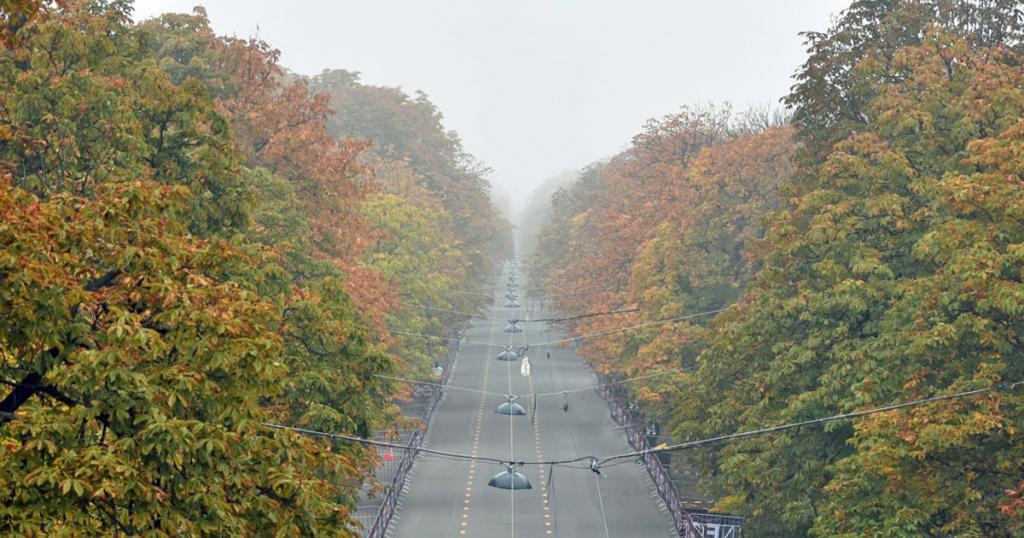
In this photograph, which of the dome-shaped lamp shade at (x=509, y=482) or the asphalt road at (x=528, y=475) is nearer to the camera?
the dome-shaped lamp shade at (x=509, y=482)

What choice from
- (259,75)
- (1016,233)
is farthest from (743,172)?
(1016,233)

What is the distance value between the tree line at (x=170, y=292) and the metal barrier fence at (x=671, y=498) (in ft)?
33.1

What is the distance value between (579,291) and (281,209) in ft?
97.0

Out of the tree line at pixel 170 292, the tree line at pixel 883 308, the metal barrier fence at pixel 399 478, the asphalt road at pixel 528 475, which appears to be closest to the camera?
the tree line at pixel 170 292

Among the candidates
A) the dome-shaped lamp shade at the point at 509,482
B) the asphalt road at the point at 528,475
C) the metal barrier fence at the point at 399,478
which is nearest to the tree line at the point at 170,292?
the metal barrier fence at the point at 399,478

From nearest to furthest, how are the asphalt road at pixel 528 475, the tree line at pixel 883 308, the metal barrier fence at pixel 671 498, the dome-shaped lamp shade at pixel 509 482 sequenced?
the tree line at pixel 883 308, the dome-shaped lamp shade at pixel 509 482, the metal barrier fence at pixel 671 498, the asphalt road at pixel 528 475

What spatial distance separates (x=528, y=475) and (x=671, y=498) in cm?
644

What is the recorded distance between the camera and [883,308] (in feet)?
87.8

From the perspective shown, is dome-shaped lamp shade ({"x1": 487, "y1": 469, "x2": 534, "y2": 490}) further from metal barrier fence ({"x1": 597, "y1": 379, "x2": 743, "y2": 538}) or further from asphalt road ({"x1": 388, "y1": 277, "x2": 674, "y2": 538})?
metal barrier fence ({"x1": 597, "y1": 379, "x2": 743, "y2": 538})

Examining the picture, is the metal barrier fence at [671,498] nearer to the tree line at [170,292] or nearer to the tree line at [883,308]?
the tree line at [883,308]

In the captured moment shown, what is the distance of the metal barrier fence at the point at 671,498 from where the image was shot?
3123 centimetres

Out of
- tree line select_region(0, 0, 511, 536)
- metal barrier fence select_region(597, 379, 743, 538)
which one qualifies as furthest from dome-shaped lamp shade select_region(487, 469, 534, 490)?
metal barrier fence select_region(597, 379, 743, 538)

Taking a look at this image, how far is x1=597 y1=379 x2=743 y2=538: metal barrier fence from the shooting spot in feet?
102

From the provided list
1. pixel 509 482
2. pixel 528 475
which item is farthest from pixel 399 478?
pixel 509 482
